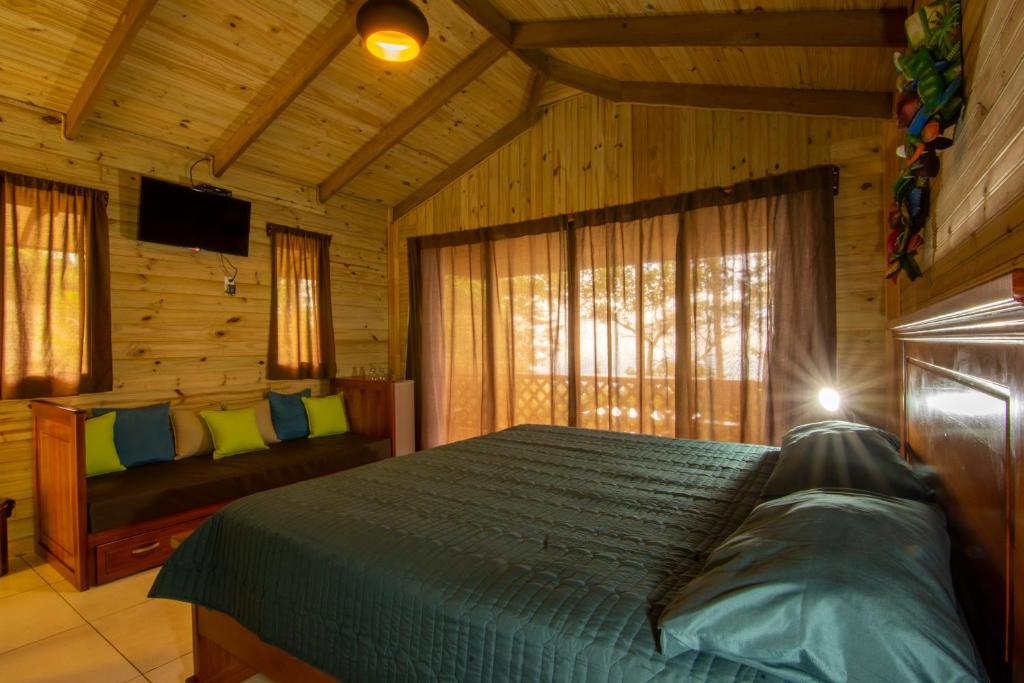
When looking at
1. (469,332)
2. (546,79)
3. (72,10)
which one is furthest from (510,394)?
(72,10)

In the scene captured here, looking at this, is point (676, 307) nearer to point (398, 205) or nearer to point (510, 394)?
point (510, 394)

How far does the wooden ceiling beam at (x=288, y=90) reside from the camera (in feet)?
9.07

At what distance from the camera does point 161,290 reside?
336 cm

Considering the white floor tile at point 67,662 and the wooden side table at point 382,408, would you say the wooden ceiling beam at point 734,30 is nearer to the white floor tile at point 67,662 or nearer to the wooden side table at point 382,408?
the wooden side table at point 382,408

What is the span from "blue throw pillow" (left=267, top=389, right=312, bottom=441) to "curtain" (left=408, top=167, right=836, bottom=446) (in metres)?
1.07

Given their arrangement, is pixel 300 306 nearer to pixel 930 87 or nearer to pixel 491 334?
pixel 491 334

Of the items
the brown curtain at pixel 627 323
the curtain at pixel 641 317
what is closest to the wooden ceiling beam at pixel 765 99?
the curtain at pixel 641 317

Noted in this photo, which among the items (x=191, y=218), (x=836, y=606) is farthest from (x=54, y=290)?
(x=836, y=606)

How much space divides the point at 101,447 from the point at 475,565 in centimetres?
276

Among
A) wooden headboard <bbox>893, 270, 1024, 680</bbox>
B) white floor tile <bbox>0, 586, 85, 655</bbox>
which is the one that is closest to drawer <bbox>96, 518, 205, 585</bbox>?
white floor tile <bbox>0, 586, 85, 655</bbox>

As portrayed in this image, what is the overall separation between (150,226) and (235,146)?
74 cm

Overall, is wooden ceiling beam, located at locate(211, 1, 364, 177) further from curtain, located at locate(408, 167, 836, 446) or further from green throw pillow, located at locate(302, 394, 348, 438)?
green throw pillow, located at locate(302, 394, 348, 438)

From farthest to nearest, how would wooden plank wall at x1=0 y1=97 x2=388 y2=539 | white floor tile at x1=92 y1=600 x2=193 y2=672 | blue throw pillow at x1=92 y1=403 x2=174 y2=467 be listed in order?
blue throw pillow at x1=92 y1=403 x2=174 y2=467 < wooden plank wall at x1=0 y1=97 x2=388 y2=539 < white floor tile at x1=92 y1=600 x2=193 y2=672

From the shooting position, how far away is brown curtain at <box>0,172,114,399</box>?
2727mm
